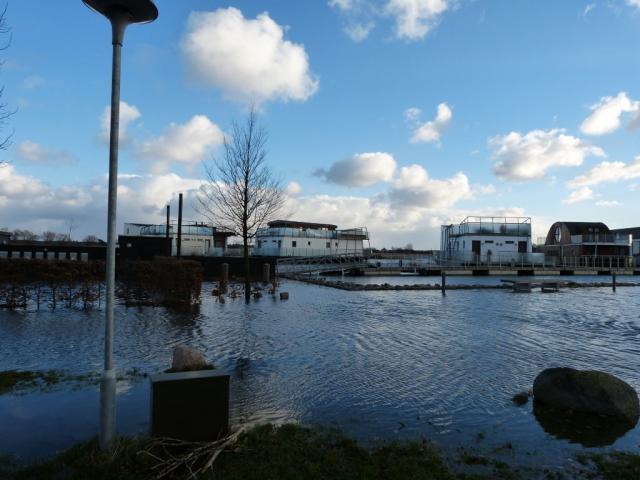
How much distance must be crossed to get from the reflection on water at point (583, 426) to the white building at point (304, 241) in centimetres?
4957

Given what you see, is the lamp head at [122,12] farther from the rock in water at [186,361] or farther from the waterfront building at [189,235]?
the waterfront building at [189,235]

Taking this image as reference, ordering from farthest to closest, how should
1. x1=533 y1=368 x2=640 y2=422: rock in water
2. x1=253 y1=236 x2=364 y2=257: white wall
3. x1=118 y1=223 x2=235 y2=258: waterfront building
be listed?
x1=253 y1=236 x2=364 y2=257: white wall → x1=118 y1=223 x2=235 y2=258: waterfront building → x1=533 y1=368 x2=640 y2=422: rock in water

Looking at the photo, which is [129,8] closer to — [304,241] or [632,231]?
[304,241]

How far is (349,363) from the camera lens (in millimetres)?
9797

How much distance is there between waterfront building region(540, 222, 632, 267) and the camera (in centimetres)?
6856

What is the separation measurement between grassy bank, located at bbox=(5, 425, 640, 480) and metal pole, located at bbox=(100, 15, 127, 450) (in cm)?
30

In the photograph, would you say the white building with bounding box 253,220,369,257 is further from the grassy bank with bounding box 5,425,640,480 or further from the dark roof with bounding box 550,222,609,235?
the grassy bank with bounding box 5,425,640,480

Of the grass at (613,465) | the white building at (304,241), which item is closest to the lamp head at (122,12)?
the grass at (613,465)

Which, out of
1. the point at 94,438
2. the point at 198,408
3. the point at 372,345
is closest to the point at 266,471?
the point at 198,408

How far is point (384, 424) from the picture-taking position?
6.26 meters

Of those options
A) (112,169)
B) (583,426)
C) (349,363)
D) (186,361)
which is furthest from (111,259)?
(583,426)

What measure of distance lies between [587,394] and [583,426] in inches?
27.0

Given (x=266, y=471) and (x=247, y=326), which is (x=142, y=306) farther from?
(x=266, y=471)

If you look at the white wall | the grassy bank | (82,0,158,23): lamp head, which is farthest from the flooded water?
the white wall
